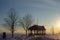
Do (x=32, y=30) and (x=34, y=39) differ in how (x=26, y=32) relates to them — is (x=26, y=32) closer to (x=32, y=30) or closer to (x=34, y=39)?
(x=32, y=30)

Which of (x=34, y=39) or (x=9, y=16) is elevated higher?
(x=9, y=16)

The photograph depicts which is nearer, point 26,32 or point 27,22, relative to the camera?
point 26,32

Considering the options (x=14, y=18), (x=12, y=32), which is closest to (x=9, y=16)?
(x=14, y=18)

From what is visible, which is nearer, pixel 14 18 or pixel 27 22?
pixel 14 18

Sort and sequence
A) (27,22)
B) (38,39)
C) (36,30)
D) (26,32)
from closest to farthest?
(38,39)
(36,30)
(26,32)
(27,22)

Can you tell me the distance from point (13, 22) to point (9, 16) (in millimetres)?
2343

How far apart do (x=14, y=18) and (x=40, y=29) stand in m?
9.40

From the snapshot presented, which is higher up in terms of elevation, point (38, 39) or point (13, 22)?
point (13, 22)

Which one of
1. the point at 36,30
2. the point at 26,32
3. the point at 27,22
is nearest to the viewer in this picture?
the point at 36,30

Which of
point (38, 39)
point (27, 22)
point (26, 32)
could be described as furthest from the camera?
point (27, 22)

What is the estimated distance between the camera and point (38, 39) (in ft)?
117

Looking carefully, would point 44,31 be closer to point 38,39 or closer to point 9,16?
point 9,16

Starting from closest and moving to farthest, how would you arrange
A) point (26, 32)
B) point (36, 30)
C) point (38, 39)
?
point (38, 39) → point (36, 30) → point (26, 32)

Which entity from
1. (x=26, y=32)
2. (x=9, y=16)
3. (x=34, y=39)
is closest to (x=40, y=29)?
(x=26, y=32)
